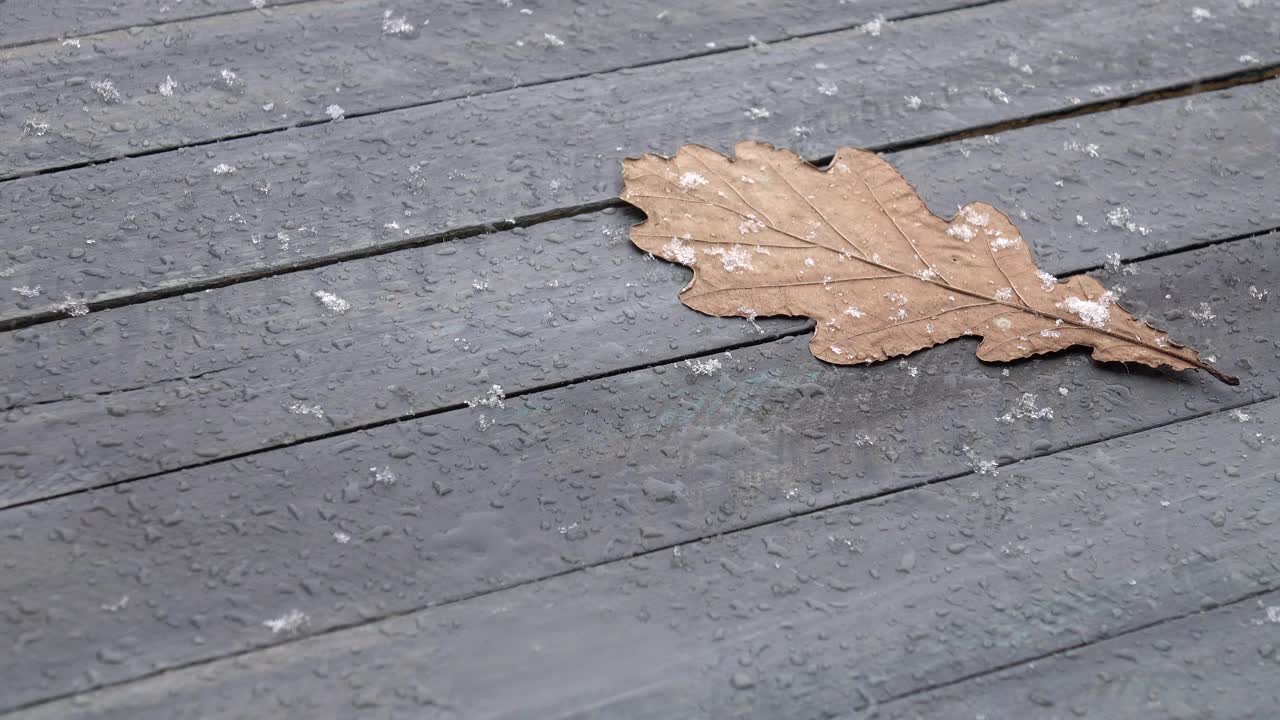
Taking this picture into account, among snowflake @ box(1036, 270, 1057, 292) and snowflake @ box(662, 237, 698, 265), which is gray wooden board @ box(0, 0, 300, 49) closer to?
snowflake @ box(662, 237, 698, 265)

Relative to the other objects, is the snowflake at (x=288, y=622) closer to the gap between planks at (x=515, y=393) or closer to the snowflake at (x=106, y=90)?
the gap between planks at (x=515, y=393)

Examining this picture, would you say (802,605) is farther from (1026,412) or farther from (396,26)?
(396,26)

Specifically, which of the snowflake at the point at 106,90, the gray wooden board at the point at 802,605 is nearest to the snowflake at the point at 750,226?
the gray wooden board at the point at 802,605

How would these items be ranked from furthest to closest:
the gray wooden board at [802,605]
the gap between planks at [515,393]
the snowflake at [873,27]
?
the snowflake at [873,27], the gap between planks at [515,393], the gray wooden board at [802,605]

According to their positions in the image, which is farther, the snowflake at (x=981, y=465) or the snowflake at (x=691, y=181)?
the snowflake at (x=691, y=181)

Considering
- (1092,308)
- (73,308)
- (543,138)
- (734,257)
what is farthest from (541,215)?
(1092,308)

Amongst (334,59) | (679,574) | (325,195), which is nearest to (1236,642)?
(679,574)

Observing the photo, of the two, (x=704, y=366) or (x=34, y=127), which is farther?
(x=34, y=127)

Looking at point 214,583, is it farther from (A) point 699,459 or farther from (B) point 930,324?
(B) point 930,324
